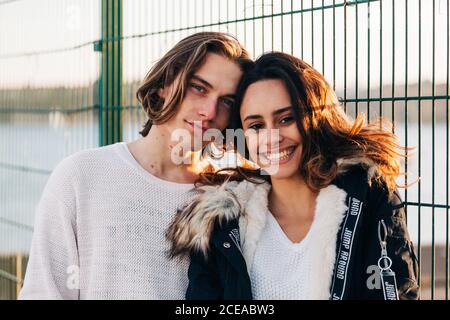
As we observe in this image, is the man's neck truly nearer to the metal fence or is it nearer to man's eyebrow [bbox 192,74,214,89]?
man's eyebrow [bbox 192,74,214,89]

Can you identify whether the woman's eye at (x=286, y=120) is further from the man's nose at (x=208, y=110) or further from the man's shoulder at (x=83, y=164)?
the man's shoulder at (x=83, y=164)

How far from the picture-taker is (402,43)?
349 centimetres

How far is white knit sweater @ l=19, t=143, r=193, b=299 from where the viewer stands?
319cm

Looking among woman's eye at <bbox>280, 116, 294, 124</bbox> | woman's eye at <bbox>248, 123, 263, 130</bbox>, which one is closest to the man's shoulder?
woman's eye at <bbox>248, 123, 263, 130</bbox>

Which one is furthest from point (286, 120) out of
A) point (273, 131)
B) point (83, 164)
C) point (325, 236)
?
point (83, 164)

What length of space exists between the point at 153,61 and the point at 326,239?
1.79 m

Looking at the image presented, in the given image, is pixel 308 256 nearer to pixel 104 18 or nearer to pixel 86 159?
pixel 86 159

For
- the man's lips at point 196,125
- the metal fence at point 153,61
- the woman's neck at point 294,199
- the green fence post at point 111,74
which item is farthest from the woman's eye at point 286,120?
the green fence post at point 111,74

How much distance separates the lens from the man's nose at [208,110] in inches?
126

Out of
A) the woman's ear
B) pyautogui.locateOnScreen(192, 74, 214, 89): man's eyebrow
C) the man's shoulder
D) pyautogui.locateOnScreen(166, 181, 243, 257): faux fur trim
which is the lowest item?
pyautogui.locateOnScreen(166, 181, 243, 257): faux fur trim

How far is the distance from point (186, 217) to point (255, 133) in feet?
1.33

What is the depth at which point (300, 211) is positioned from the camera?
10.2 feet

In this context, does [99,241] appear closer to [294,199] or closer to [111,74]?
[294,199]
